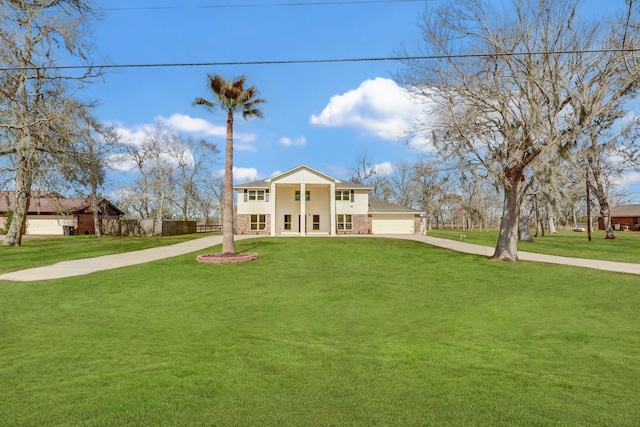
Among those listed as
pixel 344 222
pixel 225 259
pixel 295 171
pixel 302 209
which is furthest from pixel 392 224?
pixel 225 259

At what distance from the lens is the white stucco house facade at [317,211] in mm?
34406

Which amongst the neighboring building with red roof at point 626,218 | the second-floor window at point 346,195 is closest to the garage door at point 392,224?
the second-floor window at point 346,195

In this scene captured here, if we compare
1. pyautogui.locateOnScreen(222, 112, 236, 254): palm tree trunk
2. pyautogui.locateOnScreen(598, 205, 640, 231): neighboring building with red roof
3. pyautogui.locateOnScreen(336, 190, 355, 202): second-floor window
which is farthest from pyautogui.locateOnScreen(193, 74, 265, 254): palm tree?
pyautogui.locateOnScreen(598, 205, 640, 231): neighboring building with red roof

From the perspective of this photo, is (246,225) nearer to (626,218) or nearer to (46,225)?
(46,225)

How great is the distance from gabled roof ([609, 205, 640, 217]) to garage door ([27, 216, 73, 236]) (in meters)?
86.2

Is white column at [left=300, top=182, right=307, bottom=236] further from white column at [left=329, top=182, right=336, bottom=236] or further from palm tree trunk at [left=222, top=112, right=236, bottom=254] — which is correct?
palm tree trunk at [left=222, top=112, right=236, bottom=254]

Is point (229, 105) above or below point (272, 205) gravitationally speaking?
above

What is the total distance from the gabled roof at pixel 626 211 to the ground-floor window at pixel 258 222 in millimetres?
64827

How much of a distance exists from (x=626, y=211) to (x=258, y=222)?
223ft

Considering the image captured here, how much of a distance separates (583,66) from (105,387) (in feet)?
59.7

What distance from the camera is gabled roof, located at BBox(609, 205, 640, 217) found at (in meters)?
63.3

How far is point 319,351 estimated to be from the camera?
5.82 metres

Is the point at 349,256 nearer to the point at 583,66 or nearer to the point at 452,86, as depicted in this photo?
the point at 452,86

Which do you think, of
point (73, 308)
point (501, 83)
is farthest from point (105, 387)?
point (501, 83)
